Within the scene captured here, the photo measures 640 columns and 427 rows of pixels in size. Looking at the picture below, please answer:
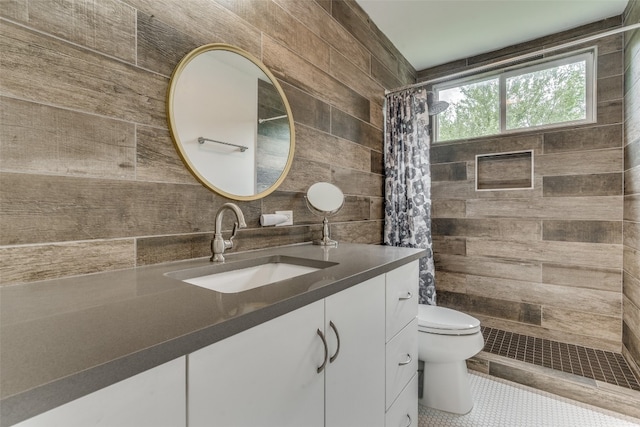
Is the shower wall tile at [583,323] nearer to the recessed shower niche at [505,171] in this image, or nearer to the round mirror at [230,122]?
the recessed shower niche at [505,171]

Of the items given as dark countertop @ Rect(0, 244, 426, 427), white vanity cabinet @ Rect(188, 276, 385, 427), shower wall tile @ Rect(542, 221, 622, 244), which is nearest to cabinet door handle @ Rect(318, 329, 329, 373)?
white vanity cabinet @ Rect(188, 276, 385, 427)

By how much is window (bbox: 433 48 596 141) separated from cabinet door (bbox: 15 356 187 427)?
294 centimetres

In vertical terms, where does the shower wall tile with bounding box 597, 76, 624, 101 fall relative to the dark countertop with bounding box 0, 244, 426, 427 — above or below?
above

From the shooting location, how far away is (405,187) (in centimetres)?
247

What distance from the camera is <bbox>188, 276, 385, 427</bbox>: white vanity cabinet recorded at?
0.58 m

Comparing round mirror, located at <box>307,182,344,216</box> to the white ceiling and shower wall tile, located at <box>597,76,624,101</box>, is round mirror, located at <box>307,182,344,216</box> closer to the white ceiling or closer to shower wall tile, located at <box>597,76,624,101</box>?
the white ceiling

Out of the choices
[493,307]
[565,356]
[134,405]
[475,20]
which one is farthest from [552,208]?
[134,405]

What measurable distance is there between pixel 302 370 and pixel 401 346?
0.71m

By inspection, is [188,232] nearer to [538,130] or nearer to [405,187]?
[405,187]

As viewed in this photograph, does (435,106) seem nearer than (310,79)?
No

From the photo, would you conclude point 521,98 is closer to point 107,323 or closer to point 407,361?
point 407,361

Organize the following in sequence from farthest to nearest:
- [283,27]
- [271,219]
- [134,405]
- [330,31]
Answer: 1. [330,31]
2. [283,27]
3. [271,219]
4. [134,405]

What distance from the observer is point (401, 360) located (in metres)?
1.32

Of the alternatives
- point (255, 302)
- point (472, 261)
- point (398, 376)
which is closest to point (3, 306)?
point (255, 302)
